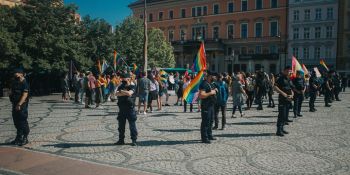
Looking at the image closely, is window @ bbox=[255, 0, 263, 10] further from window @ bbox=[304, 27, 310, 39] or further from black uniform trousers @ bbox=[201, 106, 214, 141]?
black uniform trousers @ bbox=[201, 106, 214, 141]

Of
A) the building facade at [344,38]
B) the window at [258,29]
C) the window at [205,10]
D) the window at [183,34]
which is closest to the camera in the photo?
the building facade at [344,38]

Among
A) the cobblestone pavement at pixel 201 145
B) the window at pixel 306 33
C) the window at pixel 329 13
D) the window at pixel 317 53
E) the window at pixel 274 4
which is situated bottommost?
the cobblestone pavement at pixel 201 145

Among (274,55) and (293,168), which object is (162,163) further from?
(274,55)

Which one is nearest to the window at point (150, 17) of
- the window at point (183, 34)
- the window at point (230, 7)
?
the window at point (183, 34)

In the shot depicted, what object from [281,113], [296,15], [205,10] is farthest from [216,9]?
[281,113]

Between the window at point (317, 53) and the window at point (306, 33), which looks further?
the window at point (306, 33)

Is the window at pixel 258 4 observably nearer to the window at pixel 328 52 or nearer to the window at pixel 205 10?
the window at pixel 205 10

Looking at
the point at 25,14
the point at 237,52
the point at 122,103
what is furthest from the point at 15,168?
the point at 237,52

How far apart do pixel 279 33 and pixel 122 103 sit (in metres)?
47.7

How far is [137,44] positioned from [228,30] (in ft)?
76.6

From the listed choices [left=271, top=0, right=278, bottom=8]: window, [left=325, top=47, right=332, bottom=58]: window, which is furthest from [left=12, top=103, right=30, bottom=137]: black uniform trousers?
[left=271, top=0, right=278, bottom=8]: window

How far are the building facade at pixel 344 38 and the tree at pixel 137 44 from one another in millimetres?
25252

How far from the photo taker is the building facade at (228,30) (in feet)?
169

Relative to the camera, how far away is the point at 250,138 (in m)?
8.80
